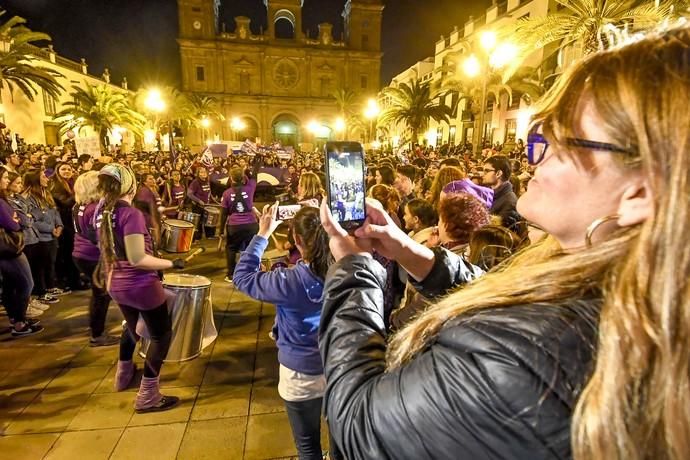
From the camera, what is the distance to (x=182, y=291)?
152 inches

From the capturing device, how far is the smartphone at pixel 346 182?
4.36 feet

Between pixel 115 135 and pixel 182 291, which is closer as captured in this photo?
pixel 182 291

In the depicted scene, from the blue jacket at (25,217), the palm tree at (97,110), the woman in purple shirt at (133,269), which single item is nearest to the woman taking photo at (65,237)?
the blue jacket at (25,217)

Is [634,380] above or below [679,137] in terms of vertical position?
below

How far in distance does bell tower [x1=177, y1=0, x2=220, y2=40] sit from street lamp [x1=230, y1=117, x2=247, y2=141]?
11.7 meters

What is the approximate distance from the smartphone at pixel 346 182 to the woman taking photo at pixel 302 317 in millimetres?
960

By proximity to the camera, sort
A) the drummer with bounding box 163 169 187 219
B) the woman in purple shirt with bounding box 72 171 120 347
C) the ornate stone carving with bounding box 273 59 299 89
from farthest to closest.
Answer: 1. the ornate stone carving with bounding box 273 59 299 89
2. the drummer with bounding box 163 169 187 219
3. the woman in purple shirt with bounding box 72 171 120 347

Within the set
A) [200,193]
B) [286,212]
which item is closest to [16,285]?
[286,212]

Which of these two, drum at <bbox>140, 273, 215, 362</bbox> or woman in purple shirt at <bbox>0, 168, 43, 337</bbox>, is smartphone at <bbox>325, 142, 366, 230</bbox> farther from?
woman in purple shirt at <bbox>0, 168, 43, 337</bbox>

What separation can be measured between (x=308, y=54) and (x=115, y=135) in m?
32.5

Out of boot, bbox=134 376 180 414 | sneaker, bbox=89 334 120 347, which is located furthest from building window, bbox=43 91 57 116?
boot, bbox=134 376 180 414

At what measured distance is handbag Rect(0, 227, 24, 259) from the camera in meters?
4.86

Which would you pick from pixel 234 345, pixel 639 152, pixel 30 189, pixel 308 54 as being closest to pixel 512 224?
pixel 234 345

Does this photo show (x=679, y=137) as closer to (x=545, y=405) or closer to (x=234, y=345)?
(x=545, y=405)
